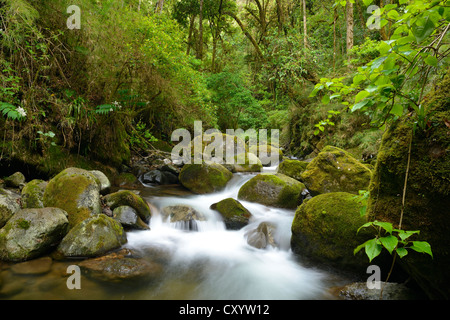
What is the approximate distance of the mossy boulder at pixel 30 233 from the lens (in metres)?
3.35

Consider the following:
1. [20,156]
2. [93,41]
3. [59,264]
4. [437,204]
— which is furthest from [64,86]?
[437,204]

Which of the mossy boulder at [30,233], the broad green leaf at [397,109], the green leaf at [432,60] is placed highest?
the green leaf at [432,60]

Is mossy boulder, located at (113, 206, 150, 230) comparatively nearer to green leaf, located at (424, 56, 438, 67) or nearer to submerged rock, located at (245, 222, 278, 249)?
submerged rock, located at (245, 222, 278, 249)

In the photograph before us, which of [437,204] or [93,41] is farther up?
[93,41]

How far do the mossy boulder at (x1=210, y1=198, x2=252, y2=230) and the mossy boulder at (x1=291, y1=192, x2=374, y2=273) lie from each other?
1570mm

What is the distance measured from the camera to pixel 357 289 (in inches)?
118

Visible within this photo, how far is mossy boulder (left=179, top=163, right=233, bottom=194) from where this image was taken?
7.91 meters

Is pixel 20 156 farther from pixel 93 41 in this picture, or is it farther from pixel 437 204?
pixel 437 204

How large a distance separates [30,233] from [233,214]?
3672mm

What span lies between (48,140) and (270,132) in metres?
14.8

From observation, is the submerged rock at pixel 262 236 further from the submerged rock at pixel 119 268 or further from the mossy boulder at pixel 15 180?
the mossy boulder at pixel 15 180

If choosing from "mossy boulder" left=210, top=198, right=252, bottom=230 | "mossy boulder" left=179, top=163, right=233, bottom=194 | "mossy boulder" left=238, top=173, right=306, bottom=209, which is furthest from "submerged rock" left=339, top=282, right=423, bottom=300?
"mossy boulder" left=179, top=163, right=233, bottom=194

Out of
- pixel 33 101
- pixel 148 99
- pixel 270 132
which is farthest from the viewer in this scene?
pixel 270 132

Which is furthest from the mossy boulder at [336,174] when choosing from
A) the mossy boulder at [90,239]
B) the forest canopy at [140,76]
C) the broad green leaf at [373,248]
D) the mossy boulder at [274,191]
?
the broad green leaf at [373,248]
